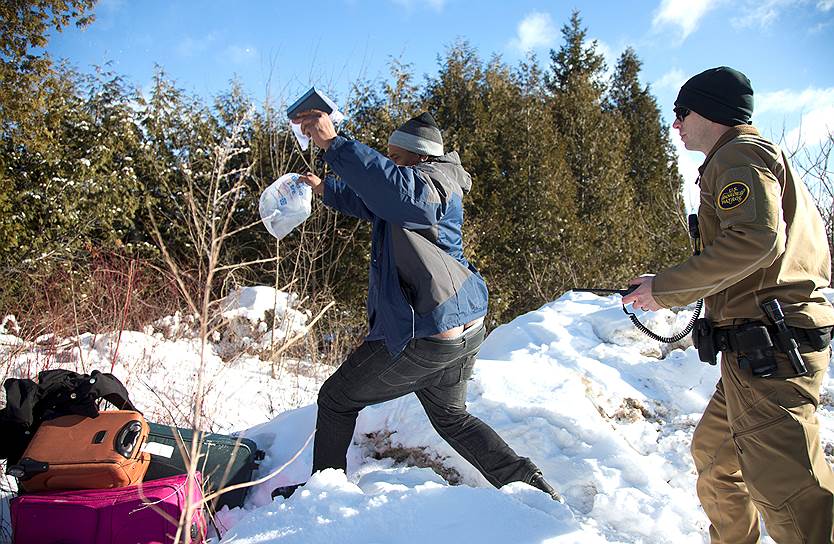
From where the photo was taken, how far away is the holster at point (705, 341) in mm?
1854

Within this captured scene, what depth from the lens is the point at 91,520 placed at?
6.59 ft

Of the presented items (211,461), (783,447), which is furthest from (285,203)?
(783,447)

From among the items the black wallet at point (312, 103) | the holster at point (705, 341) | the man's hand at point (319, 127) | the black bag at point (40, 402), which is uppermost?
the black wallet at point (312, 103)

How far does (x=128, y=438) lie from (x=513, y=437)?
1.81 meters

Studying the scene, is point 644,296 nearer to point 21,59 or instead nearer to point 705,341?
point 705,341

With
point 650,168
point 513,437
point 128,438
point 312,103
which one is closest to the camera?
point 312,103

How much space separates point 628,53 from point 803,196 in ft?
62.0

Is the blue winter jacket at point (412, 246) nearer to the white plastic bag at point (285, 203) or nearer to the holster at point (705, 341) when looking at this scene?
the white plastic bag at point (285, 203)

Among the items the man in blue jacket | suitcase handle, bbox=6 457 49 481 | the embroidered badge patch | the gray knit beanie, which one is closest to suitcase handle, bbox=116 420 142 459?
suitcase handle, bbox=6 457 49 481

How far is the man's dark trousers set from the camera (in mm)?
2098

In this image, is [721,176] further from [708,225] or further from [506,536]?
[506,536]

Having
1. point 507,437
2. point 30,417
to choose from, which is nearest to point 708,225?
point 507,437

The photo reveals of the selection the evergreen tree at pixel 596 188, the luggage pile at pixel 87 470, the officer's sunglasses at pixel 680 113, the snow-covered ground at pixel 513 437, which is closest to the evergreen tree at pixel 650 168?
the evergreen tree at pixel 596 188

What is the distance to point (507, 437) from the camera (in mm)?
2883
